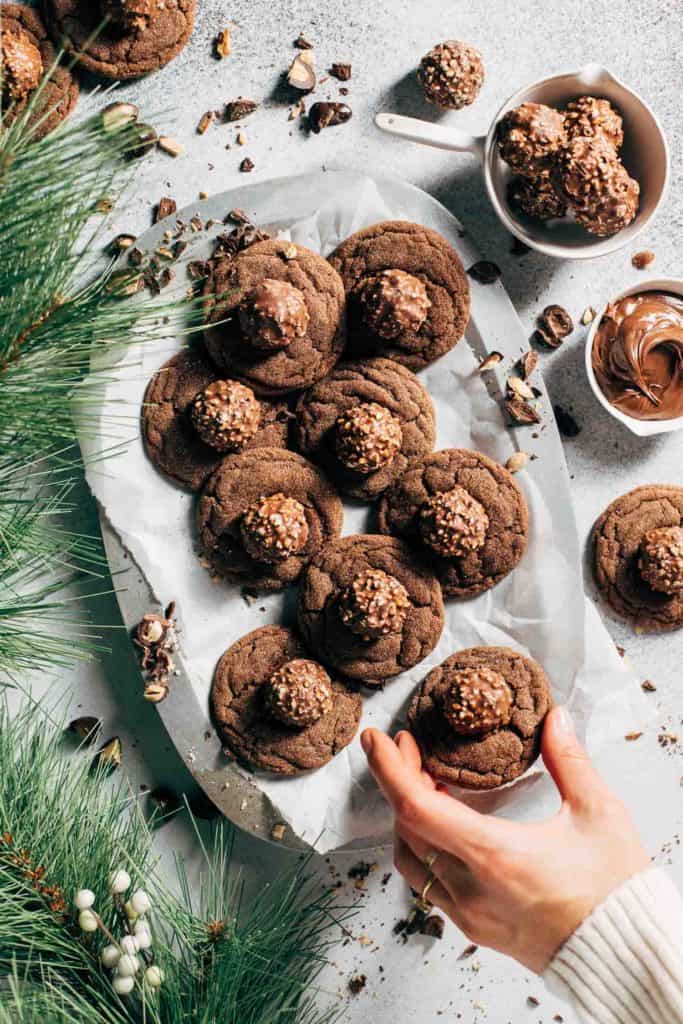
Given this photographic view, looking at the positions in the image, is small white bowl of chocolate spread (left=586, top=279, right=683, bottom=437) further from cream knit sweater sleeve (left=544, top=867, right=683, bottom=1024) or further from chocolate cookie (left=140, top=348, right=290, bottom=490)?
cream knit sweater sleeve (left=544, top=867, right=683, bottom=1024)

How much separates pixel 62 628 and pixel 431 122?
54.1 inches

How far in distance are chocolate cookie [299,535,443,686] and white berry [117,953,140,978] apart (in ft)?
2.14

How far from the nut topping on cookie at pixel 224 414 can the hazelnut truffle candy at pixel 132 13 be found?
767 millimetres

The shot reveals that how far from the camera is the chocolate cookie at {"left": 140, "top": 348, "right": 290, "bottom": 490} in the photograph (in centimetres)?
186

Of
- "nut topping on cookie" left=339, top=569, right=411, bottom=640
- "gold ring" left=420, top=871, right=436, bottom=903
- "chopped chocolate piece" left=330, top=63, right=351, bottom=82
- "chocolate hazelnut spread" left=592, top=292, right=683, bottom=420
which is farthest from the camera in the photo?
"chopped chocolate piece" left=330, top=63, right=351, bottom=82

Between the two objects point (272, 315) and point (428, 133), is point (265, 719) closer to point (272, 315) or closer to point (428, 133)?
point (272, 315)

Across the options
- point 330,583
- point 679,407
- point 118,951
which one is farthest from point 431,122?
point 118,951

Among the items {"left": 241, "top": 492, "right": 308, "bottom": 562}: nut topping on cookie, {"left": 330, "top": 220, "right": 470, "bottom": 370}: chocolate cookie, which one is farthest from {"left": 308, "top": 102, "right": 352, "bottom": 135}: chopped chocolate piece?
{"left": 241, "top": 492, "right": 308, "bottom": 562}: nut topping on cookie

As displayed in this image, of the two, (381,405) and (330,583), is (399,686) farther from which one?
(381,405)

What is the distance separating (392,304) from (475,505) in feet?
1.43

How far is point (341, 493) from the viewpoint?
192 centimetres

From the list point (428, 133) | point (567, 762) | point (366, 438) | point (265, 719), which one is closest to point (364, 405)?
point (366, 438)

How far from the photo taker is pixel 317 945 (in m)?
2.02

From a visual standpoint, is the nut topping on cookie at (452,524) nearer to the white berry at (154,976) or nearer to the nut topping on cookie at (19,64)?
the white berry at (154,976)
